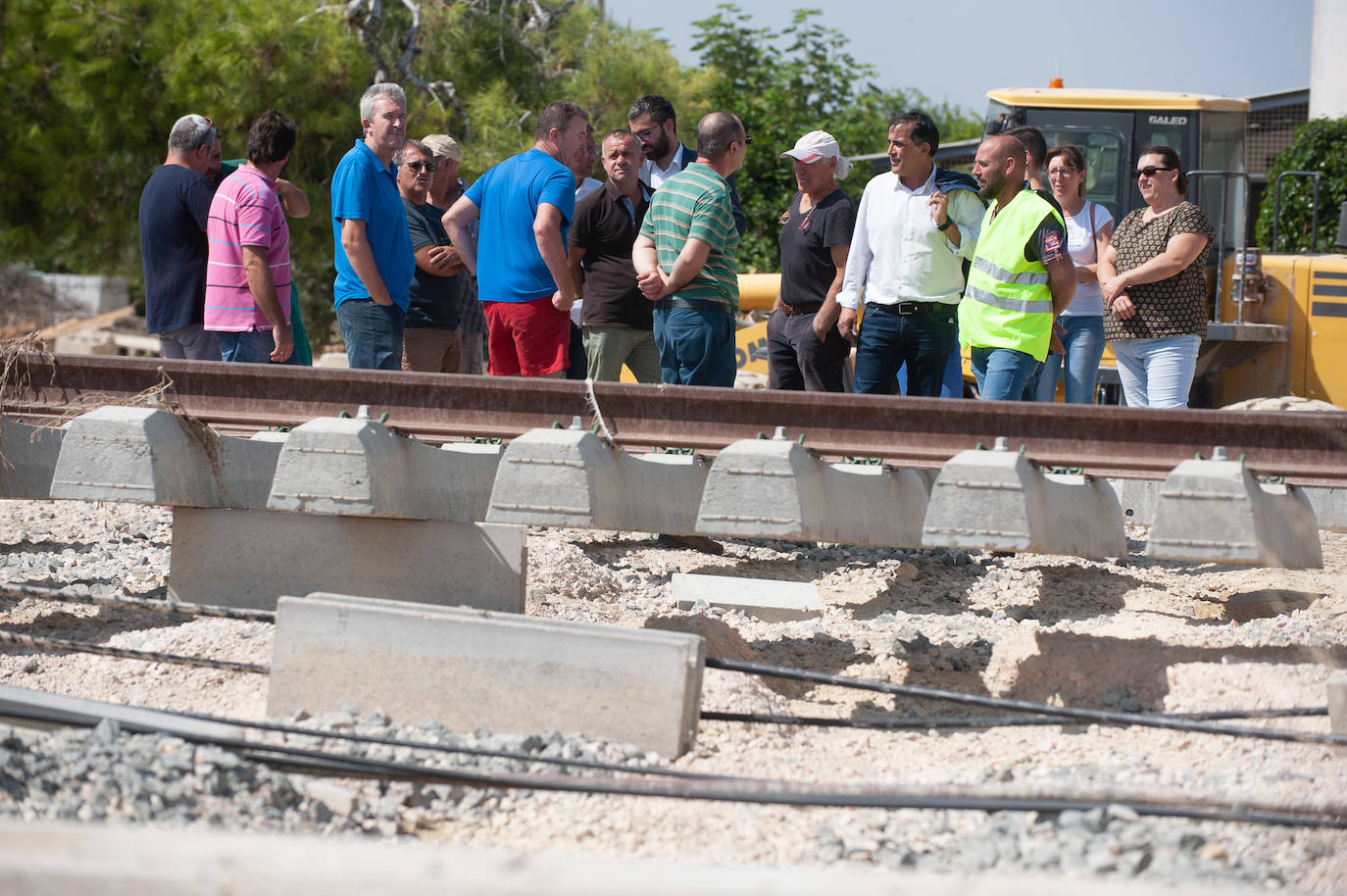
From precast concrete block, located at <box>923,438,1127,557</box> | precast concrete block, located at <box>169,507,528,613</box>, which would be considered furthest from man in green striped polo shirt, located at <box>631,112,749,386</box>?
precast concrete block, located at <box>923,438,1127,557</box>

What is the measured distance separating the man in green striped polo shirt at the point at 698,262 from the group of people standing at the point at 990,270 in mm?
649

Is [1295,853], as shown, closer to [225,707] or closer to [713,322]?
[225,707]

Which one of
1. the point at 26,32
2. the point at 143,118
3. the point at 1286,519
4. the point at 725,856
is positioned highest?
the point at 26,32

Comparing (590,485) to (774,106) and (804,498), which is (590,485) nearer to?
(804,498)

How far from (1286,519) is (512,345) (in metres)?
3.77

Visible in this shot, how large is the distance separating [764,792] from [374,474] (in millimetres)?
1846

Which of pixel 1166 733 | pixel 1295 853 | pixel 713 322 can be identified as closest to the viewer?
pixel 1295 853

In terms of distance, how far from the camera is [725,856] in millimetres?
3107

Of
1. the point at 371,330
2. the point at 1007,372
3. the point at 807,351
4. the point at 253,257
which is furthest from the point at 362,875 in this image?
the point at 807,351

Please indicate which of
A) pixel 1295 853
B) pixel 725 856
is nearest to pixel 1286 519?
pixel 1295 853

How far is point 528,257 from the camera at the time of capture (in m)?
6.29

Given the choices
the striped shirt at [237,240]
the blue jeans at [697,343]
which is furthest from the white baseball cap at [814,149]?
the striped shirt at [237,240]

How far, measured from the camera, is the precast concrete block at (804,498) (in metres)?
4.17

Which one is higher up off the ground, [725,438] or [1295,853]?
[725,438]
